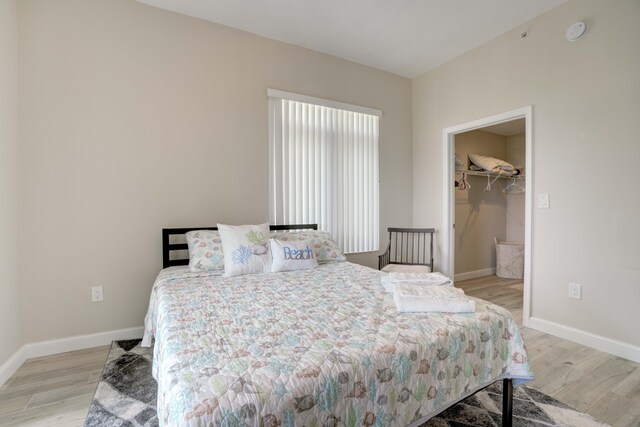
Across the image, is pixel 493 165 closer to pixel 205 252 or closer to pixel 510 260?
pixel 510 260

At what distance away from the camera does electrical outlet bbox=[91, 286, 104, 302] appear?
2.44 metres

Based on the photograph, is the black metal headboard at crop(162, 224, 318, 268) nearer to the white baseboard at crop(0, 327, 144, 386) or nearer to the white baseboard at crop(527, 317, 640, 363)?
the white baseboard at crop(0, 327, 144, 386)

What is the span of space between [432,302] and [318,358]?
28.6 inches

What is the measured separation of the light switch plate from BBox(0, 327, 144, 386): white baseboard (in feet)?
12.1

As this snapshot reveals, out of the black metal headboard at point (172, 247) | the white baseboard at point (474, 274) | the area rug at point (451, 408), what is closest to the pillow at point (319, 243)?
the black metal headboard at point (172, 247)

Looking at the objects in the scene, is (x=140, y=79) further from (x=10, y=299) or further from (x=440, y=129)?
(x=440, y=129)

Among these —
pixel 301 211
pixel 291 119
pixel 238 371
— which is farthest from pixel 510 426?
pixel 291 119

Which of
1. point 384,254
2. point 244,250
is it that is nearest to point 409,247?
point 384,254

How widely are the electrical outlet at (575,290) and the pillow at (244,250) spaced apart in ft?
8.41

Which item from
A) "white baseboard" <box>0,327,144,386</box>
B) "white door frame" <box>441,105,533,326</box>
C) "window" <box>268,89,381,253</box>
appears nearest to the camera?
"white baseboard" <box>0,327,144,386</box>

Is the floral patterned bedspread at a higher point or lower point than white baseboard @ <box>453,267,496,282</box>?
higher

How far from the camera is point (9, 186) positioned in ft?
6.82

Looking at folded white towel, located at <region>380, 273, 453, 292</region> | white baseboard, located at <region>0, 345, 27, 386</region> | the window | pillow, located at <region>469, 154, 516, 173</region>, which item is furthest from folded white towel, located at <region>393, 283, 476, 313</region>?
pillow, located at <region>469, 154, 516, 173</region>

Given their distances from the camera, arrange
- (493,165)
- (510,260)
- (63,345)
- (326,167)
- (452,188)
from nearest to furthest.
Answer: (63,345)
(326,167)
(452,188)
(493,165)
(510,260)
